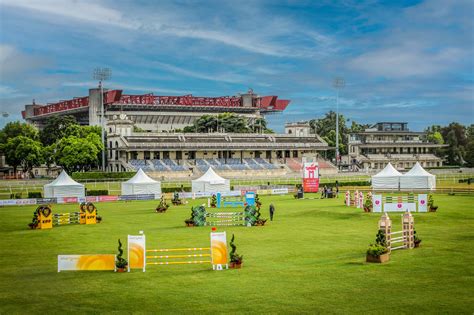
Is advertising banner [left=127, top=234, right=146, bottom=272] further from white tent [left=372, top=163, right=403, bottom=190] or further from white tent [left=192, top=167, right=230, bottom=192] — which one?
white tent [left=372, top=163, right=403, bottom=190]

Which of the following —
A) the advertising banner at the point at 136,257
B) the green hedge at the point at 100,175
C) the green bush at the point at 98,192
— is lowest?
the advertising banner at the point at 136,257

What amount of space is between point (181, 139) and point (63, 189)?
209ft

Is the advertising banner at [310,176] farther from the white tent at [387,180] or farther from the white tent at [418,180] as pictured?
the white tent at [418,180]

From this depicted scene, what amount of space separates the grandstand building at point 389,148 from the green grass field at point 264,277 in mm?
118446

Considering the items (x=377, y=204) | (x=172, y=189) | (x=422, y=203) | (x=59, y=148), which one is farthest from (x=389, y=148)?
(x=422, y=203)

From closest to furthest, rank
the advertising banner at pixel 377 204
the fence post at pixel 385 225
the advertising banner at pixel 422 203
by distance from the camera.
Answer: the fence post at pixel 385 225 < the advertising banner at pixel 422 203 < the advertising banner at pixel 377 204

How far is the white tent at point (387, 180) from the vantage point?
76.8 meters

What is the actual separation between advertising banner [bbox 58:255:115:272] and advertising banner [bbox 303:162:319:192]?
50629 millimetres

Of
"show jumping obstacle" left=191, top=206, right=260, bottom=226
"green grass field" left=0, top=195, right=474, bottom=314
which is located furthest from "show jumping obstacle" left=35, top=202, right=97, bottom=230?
"show jumping obstacle" left=191, top=206, right=260, bottom=226

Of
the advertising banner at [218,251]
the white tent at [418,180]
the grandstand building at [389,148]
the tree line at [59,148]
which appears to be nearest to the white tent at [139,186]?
the white tent at [418,180]

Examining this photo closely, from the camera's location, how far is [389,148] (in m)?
159

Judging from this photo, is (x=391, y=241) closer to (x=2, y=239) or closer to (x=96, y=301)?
(x=96, y=301)

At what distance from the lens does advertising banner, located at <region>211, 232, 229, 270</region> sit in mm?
24889

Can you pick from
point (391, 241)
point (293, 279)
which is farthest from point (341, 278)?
point (391, 241)
